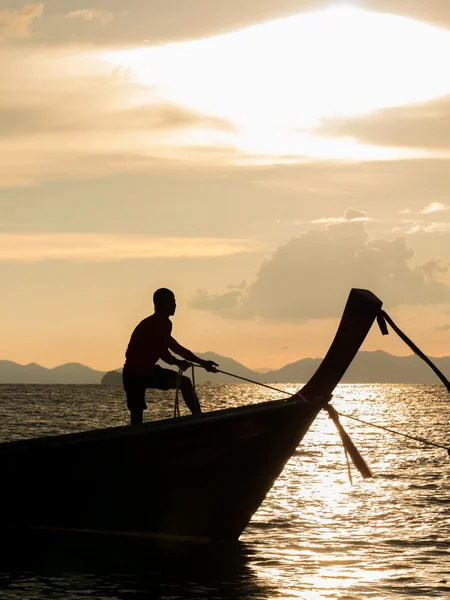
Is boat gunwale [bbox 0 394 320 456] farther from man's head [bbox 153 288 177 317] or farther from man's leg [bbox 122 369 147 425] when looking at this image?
man's head [bbox 153 288 177 317]

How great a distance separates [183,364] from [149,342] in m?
0.62

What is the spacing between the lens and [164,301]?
15570 mm

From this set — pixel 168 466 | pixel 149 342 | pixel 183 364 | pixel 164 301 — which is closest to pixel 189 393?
pixel 183 364

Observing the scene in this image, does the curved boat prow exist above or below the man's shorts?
above

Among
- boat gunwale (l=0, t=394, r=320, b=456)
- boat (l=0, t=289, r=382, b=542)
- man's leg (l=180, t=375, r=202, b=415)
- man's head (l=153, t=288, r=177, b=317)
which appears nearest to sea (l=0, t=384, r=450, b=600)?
boat (l=0, t=289, r=382, b=542)

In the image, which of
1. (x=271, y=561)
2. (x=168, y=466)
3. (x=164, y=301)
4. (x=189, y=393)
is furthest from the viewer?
(x=271, y=561)

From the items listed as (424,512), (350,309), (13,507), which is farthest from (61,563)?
(424,512)

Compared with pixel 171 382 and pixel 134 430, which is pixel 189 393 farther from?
pixel 134 430

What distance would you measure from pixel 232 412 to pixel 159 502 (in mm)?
1782

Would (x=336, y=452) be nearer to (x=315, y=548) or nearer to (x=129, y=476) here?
(x=315, y=548)

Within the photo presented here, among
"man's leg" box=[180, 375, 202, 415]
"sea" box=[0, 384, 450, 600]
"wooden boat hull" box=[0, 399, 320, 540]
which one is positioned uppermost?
"man's leg" box=[180, 375, 202, 415]

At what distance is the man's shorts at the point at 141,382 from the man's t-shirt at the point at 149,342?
9 centimetres

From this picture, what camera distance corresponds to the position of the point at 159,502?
1566cm

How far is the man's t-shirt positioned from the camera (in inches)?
613
